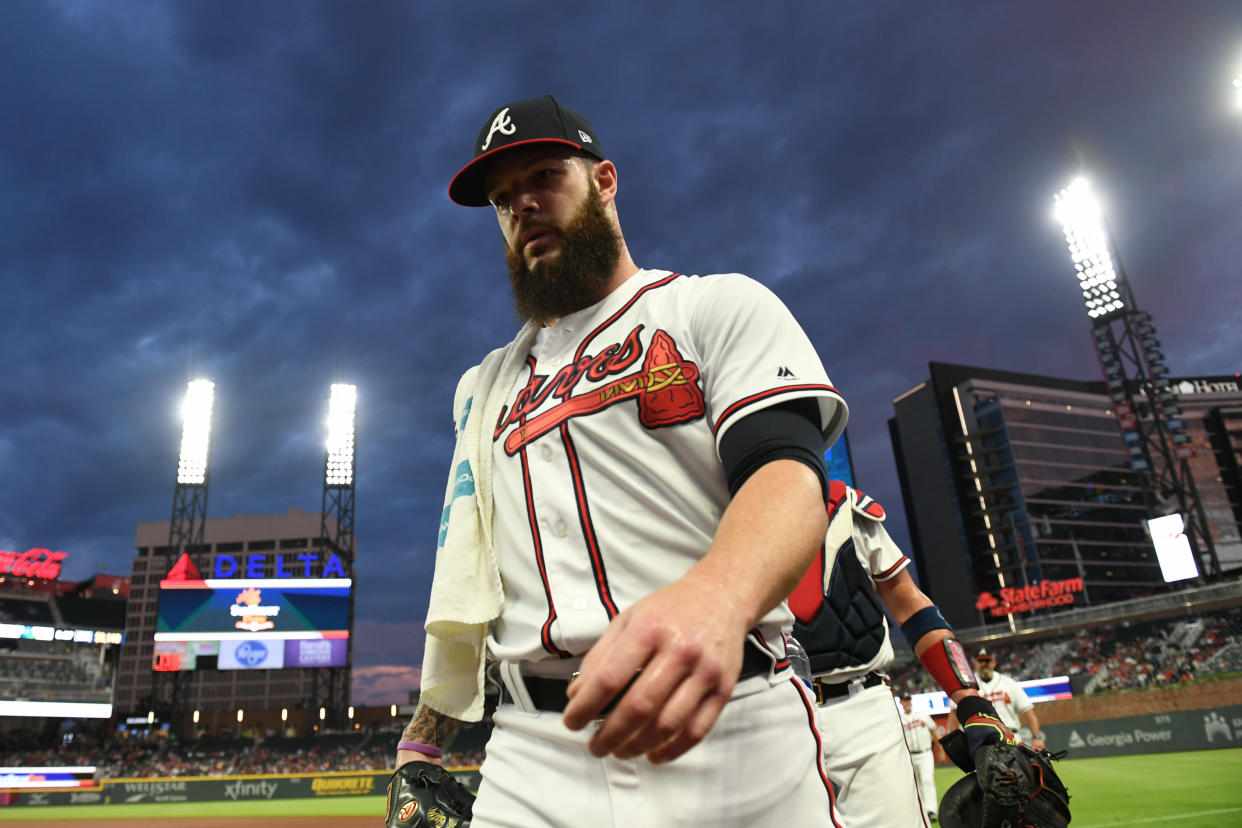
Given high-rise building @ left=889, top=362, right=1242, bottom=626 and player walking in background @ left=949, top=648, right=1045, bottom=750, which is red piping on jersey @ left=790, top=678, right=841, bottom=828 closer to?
player walking in background @ left=949, top=648, right=1045, bottom=750

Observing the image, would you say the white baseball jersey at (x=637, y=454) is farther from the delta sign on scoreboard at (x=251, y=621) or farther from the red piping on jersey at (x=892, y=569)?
the delta sign on scoreboard at (x=251, y=621)

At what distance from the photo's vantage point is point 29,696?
4291 centimetres

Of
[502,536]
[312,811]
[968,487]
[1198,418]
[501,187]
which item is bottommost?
[312,811]

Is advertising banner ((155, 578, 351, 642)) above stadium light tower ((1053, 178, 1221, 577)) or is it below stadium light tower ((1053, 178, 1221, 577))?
below

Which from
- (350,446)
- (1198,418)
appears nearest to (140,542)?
(350,446)

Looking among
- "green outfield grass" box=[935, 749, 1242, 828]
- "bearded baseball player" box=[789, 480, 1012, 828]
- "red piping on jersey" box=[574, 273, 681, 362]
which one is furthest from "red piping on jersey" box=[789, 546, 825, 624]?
"green outfield grass" box=[935, 749, 1242, 828]

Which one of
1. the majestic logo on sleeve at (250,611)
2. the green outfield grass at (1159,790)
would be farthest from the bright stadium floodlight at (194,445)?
the green outfield grass at (1159,790)

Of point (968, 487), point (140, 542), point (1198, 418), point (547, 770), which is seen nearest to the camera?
point (547, 770)

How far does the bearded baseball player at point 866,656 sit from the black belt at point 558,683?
7.28 ft

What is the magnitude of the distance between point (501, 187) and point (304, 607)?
38.1 m

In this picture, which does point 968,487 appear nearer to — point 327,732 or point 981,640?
point 981,640

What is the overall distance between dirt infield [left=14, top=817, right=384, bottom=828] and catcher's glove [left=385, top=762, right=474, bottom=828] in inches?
625

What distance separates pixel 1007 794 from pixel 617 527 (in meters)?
2.60

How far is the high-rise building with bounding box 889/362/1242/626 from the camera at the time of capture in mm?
62875
